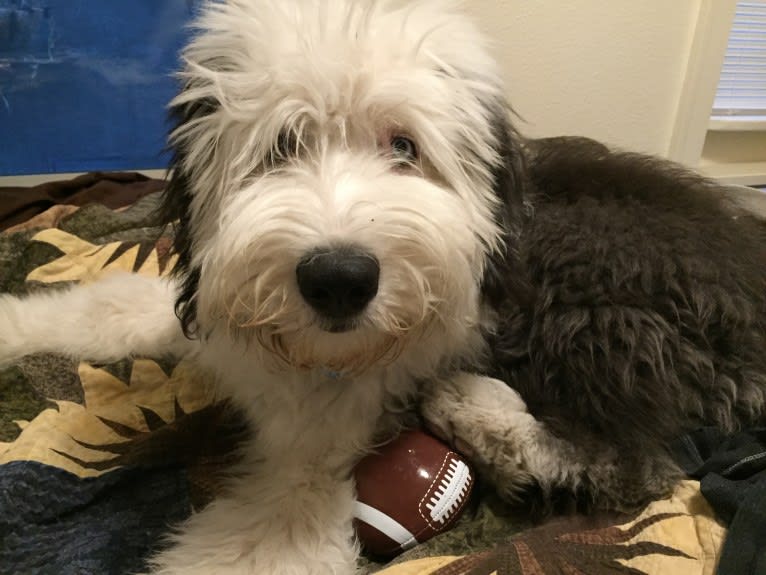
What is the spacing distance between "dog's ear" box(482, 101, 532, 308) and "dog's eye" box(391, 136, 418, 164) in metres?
0.18

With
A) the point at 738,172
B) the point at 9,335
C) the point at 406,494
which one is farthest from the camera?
the point at 738,172

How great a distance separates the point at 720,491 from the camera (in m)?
1.19

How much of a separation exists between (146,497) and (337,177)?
774 millimetres

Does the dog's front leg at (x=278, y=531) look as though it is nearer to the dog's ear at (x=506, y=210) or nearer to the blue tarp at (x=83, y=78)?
the dog's ear at (x=506, y=210)

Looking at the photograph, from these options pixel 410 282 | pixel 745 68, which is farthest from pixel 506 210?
pixel 745 68

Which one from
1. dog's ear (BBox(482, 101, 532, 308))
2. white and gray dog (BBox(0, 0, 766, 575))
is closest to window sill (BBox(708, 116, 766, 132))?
white and gray dog (BBox(0, 0, 766, 575))

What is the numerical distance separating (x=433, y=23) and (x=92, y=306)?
1107 millimetres

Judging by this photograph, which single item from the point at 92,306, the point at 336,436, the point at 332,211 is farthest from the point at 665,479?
the point at 92,306

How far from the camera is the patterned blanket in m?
1.13

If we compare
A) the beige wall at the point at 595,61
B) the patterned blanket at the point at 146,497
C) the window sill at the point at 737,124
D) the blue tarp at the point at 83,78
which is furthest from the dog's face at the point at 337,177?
the window sill at the point at 737,124

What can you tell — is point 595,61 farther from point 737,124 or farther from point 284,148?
A: point 284,148

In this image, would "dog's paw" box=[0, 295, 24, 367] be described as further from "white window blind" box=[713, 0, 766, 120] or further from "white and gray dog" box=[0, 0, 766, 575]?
"white window blind" box=[713, 0, 766, 120]

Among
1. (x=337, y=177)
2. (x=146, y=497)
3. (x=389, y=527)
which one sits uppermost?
(x=337, y=177)

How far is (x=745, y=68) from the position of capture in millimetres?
3350
